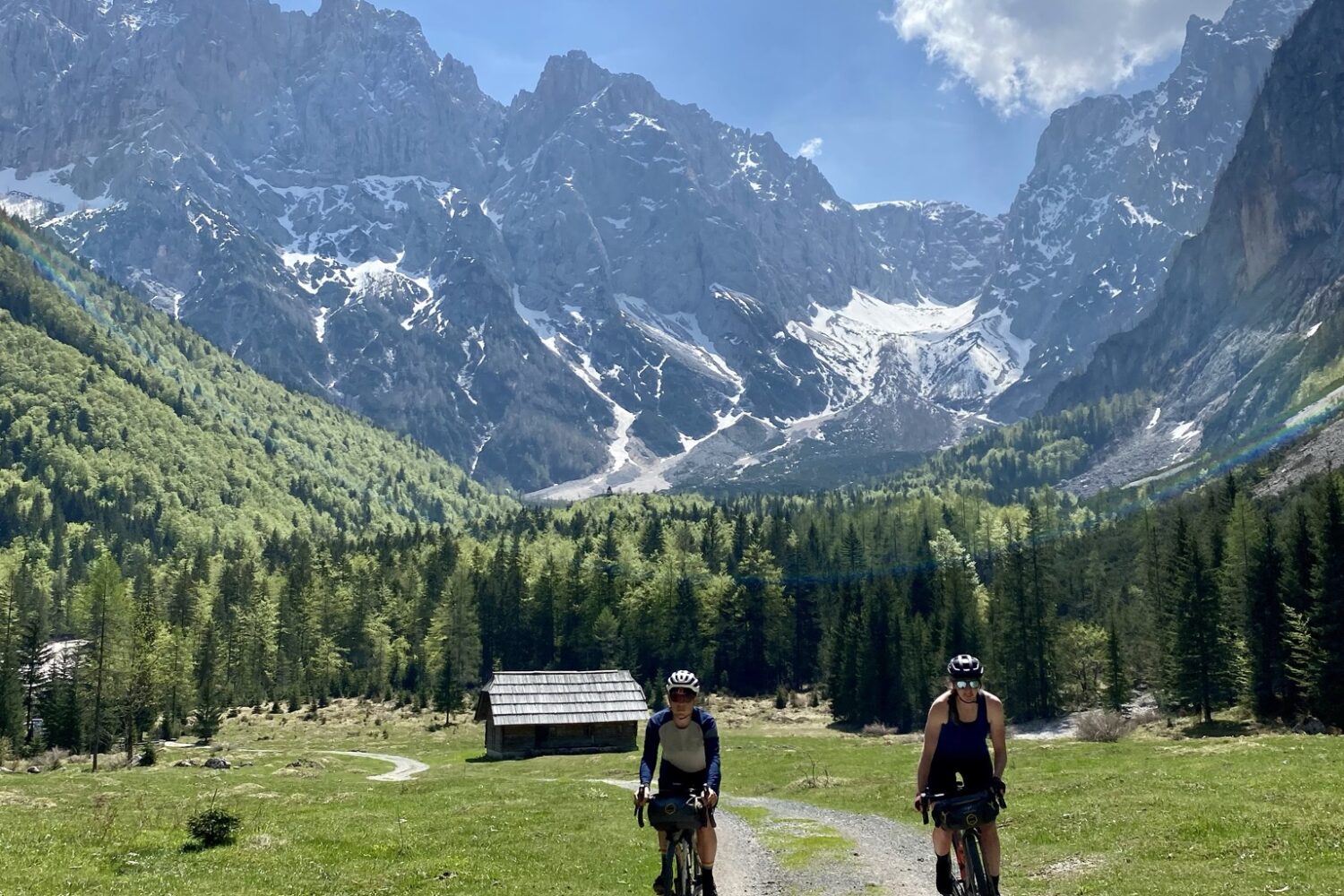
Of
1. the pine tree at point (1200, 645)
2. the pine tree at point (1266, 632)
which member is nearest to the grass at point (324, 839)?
the pine tree at point (1200, 645)

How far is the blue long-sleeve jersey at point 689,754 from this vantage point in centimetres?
1547

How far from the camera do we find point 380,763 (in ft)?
253

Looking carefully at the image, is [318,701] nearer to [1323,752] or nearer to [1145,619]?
[1145,619]

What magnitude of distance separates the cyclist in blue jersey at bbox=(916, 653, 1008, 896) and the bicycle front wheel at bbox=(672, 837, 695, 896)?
373 centimetres

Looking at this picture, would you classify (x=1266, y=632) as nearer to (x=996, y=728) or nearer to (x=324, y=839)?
(x=324, y=839)

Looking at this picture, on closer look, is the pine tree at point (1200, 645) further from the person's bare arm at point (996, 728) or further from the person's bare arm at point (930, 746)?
the person's bare arm at point (930, 746)

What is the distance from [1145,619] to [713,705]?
52681 mm

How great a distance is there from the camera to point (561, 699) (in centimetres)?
8694

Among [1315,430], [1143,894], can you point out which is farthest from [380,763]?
[1315,430]

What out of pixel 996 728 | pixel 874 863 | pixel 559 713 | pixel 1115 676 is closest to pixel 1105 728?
pixel 1115 676

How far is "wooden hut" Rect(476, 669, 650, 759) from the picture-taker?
83.8m

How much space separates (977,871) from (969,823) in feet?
2.79

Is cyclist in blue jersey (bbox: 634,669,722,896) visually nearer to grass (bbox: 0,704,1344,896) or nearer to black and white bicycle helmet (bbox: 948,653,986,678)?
black and white bicycle helmet (bbox: 948,653,986,678)

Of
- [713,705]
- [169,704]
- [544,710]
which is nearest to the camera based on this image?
[544,710]
